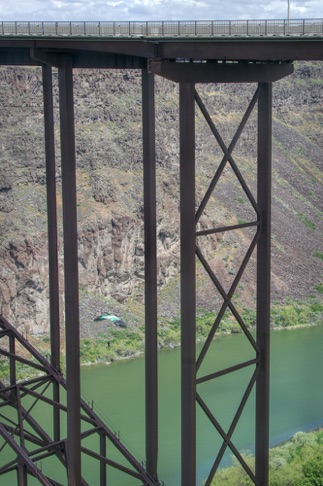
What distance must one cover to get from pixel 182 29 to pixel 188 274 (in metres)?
3.60

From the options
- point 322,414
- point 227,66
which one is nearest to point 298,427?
point 322,414

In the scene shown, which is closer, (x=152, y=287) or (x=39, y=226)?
(x=152, y=287)

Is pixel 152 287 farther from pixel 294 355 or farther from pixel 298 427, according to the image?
pixel 294 355

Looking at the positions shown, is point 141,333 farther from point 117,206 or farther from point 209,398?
point 209,398

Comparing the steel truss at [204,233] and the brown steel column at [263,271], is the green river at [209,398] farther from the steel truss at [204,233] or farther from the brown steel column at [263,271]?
the steel truss at [204,233]

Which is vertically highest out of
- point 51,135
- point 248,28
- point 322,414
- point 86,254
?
point 248,28

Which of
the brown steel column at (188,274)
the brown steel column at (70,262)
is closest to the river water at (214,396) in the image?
the brown steel column at (70,262)

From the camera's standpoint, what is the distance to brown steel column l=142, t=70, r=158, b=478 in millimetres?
16859

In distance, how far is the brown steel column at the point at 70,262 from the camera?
16.1 meters

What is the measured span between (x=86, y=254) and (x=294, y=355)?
986cm

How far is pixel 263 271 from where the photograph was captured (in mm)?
16422

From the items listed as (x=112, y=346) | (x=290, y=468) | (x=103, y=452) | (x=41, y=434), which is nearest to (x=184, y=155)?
(x=103, y=452)

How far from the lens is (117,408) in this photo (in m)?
32.7

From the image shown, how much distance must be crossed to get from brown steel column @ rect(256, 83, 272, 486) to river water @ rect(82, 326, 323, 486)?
29.9ft
